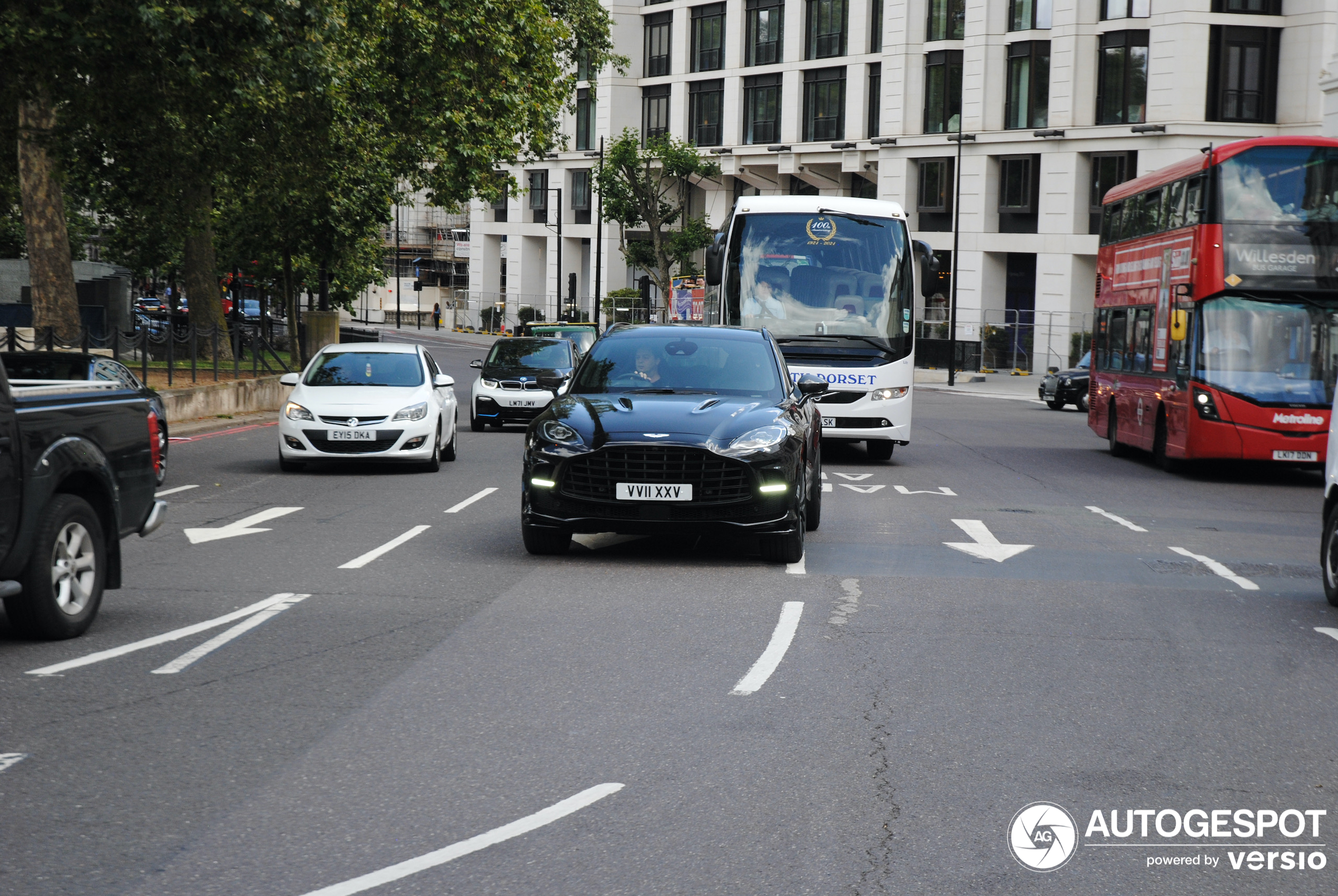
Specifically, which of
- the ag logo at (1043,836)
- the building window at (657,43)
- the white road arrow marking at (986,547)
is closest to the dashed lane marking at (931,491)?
the white road arrow marking at (986,547)

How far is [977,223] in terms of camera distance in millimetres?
59625

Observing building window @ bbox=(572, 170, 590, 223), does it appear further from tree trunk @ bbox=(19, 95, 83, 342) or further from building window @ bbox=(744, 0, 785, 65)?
tree trunk @ bbox=(19, 95, 83, 342)

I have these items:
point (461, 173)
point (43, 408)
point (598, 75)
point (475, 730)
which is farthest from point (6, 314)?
point (598, 75)

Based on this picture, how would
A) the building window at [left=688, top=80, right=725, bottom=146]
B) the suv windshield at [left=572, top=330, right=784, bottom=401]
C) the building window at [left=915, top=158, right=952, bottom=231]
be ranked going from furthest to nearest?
the building window at [left=688, top=80, right=725, bottom=146] → the building window at [left=915, top=158, right=952, bottom=231] → the suv windshield at [left=572, top=330, right=784, bottom=401]

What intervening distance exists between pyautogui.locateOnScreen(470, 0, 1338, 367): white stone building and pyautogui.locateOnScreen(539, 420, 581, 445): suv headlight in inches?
1782

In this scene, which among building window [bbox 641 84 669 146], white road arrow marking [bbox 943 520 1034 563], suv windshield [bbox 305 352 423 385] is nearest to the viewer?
white road arrow marking [bbox 943 520 1034 563]

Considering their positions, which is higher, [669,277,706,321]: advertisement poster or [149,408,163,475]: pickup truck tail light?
[669,277,706,321]: advertisement poster

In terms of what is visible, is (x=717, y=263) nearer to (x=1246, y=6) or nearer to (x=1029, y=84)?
(x=1246, y=6)

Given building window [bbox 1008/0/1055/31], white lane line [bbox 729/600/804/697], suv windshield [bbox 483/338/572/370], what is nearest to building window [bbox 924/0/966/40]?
building window [bbox 1008/0/1055/31]

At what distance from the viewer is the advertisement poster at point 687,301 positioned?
57.9 meters

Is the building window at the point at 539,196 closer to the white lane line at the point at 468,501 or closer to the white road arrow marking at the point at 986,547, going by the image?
the white lane line at the point at 468,501

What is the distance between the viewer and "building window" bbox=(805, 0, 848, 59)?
220 feet

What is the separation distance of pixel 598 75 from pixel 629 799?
7641 centimetres

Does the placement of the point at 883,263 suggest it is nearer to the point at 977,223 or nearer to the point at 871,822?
the point at 871,822
